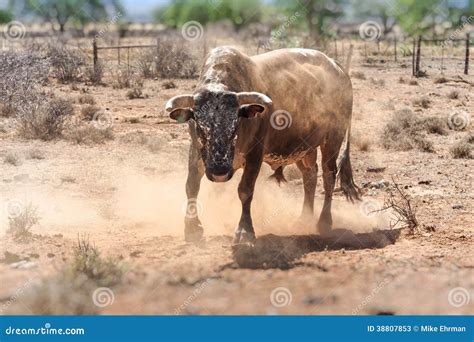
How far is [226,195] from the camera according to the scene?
Answer: 434 inches

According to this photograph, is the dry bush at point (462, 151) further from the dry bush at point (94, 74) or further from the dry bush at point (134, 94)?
the dry bush at point (94, 74)

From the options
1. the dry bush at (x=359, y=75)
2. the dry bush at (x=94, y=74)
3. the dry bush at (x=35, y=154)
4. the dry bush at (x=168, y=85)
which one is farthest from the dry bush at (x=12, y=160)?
the dry bush at (x=359, y=75)

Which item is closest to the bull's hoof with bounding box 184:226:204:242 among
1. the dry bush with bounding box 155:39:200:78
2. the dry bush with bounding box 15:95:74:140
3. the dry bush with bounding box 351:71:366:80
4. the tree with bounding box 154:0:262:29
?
the dry bush with bounding box 15:95:74:140

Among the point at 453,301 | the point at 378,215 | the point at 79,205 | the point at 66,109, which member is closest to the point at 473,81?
the point at 66,109

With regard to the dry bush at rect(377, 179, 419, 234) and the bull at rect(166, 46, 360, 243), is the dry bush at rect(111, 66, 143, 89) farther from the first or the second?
the dry bush at rect(377, 179, 419, 234)

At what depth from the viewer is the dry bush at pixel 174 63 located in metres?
28.6

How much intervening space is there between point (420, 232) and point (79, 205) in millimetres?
4516

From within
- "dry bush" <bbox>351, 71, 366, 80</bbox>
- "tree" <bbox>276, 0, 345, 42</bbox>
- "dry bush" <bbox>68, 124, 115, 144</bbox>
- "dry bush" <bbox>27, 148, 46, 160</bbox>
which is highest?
"tree" <bbox>276, 0, 345, 42</bbox>

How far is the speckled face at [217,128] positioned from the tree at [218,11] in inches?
2354

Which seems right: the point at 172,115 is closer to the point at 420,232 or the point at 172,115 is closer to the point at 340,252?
the point at 340,252

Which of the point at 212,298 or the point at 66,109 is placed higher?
the point at 66,109

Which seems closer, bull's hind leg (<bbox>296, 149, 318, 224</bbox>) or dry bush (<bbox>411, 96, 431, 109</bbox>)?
bull's hind leg (<bbox>296, 149, 318, 224</bbox>)

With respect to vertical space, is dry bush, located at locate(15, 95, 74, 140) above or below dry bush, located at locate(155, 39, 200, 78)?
below

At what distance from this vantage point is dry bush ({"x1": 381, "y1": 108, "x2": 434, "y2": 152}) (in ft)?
51.1
